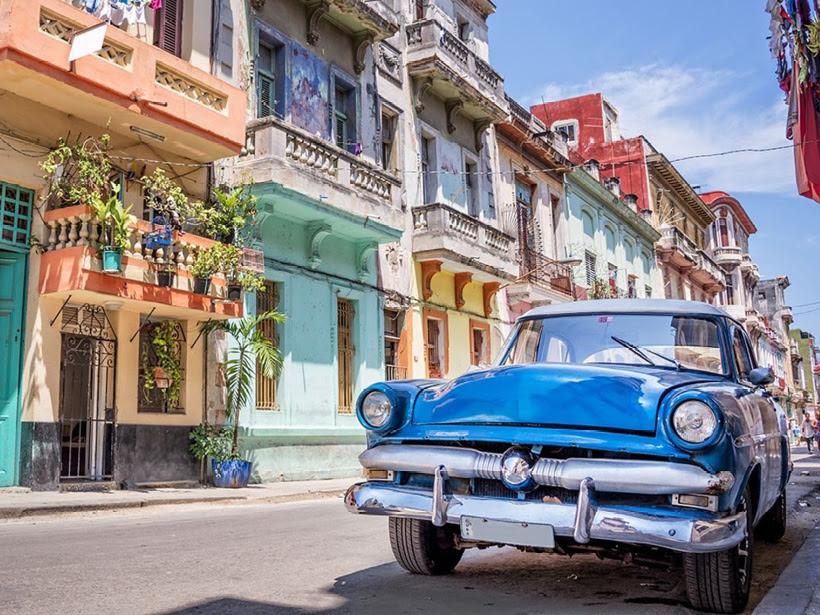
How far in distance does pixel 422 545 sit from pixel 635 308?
2083 mm

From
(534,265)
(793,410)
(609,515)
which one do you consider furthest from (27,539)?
(793,410)

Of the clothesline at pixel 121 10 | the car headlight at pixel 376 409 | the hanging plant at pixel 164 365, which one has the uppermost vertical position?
the clothesline at pixel 121 10

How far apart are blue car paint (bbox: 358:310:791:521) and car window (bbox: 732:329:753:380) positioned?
74 centimetres

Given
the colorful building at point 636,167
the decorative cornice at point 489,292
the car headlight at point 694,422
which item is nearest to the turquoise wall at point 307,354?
the decorative cornice at point 489,292

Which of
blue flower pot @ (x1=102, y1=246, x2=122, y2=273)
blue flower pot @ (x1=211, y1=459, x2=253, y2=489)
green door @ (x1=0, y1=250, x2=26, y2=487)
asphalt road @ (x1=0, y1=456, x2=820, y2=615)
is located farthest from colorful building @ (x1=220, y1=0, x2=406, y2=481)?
asphalt road @ (x1=0, y1=456, x2=820, y2=615)

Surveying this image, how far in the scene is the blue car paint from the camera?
3783 millimetres

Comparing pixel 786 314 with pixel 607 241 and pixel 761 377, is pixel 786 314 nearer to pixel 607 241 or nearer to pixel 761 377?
pixel 607 241

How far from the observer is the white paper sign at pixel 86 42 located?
412 inches

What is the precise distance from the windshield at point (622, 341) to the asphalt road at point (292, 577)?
4.31 ft

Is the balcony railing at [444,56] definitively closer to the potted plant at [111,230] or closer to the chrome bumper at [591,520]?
the potted plant at [111,230]

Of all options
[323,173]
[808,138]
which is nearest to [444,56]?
[323,173]

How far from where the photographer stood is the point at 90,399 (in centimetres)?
1221

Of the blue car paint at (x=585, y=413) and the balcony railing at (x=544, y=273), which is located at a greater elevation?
the balcony railing at (x=544, y=273)

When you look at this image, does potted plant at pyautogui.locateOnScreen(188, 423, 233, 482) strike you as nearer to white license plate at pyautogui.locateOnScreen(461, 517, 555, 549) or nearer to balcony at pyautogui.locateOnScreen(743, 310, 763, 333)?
white license plate at pyautogui.locateOnScreen(461, 517, 555, 549)
